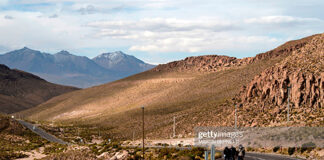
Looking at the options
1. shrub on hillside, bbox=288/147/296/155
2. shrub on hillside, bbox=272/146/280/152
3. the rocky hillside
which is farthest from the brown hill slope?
shrub on hillside, bbox=288/147/296/155

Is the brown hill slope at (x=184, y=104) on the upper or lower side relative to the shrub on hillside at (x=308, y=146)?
upper

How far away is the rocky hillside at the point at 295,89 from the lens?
221 feet

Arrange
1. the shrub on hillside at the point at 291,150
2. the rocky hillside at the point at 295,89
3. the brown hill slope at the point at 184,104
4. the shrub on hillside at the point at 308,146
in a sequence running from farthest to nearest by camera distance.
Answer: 1. the brown hill slope at the point at 184,104
2. the rocky hillside at the point at 295,89
3. the shrub on hillside at the point at 291,150
4. the shrub on hillside at the point at 308,146

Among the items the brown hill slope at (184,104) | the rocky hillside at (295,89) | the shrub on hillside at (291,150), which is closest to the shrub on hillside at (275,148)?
the shrub on hillside at (291,150)

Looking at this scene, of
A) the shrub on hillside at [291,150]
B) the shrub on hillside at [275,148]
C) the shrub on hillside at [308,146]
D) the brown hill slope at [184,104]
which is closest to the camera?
the shrub on hillside at [308,146]

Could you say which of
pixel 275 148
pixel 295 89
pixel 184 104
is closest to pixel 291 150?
pixel 275 148

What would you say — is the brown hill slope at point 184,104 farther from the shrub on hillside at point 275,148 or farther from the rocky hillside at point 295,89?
the shrub on hillside at point 275,148

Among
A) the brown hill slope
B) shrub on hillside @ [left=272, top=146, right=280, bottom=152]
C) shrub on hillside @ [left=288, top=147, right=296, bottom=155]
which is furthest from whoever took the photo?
the brown hill slope

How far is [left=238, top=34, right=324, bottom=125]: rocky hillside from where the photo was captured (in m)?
67.4

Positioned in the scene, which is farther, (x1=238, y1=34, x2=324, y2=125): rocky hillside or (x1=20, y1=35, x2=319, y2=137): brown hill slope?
(x1=20, y1=35, x2=319, y2=137): brown hill slope

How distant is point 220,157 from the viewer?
1538 inches

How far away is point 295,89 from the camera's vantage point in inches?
2817

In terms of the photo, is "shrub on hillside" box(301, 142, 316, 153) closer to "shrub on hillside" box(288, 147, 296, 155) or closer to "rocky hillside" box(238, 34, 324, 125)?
"shrub on hillside" box(288, 147, 296, 155)

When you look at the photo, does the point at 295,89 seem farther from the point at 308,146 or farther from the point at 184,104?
the point at 184,104
